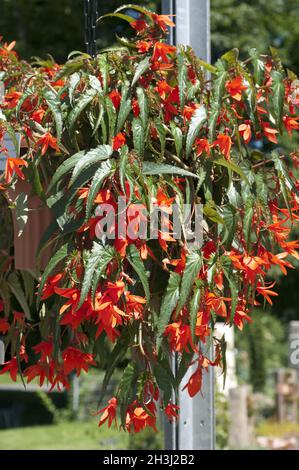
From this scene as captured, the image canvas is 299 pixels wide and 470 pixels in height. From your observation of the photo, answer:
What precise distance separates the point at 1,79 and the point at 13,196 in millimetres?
279

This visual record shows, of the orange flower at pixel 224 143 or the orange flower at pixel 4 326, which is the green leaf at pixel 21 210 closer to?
the orange flower at pixel 4 326

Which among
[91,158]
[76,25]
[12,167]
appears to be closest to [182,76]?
[91,158]

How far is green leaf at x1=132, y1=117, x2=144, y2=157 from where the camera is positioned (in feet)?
5.21

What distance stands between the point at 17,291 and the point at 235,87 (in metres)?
0.66

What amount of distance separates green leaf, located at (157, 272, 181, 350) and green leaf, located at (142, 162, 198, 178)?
190 mm

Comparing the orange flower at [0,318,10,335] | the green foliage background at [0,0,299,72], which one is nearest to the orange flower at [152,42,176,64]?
the orange flower at [0,318,10,335]

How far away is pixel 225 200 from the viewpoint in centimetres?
178

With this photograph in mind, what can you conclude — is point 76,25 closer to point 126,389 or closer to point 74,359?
point 74,359

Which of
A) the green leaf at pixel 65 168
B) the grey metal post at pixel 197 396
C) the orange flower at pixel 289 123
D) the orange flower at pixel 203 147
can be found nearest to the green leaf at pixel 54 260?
the green leaf at pixel 65 168

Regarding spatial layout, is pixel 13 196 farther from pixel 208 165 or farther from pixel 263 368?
pixel 263 368

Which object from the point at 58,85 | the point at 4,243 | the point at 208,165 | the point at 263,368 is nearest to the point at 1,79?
the point at 58,85

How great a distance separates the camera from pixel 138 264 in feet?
5.02

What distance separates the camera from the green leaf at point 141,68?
5.32ft

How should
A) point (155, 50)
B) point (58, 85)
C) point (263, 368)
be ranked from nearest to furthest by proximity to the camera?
point (155, 50) → point (58, 85) → point (263, 368)
